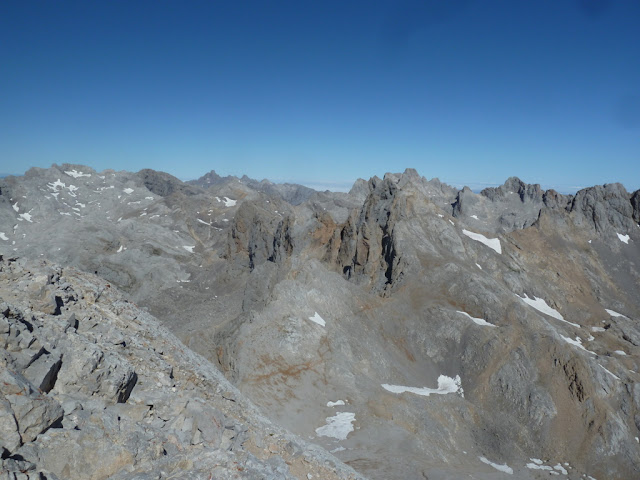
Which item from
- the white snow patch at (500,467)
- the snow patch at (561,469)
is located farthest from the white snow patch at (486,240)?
the white snow patch at (500,467)

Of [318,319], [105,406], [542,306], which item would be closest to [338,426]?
[318,319]

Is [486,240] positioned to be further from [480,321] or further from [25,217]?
[25,217]

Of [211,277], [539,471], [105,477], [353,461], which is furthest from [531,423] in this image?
[211,277]

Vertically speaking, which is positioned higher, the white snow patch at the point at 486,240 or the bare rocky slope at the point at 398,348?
the white snow patch at the point at 486,240

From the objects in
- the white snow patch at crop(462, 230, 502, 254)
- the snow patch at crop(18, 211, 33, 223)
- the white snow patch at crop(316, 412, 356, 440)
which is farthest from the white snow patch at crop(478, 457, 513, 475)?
the snow patch at crop(18, 211, 33, 223)

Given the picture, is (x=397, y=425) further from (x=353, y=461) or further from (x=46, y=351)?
(x=46, y=351)

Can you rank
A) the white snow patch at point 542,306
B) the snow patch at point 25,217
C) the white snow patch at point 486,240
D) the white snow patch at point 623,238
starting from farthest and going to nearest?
1. the snow patch at point 25,217
2. the white snow patch at point 623,238
3. the white snow patch at point 486,240
4. the white snow patch at point 542,306

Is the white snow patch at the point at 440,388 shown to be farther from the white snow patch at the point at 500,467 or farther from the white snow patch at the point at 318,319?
the white snow patch at the point at 318,319
